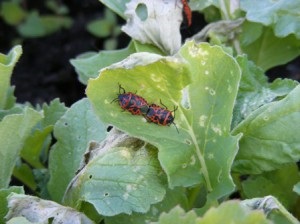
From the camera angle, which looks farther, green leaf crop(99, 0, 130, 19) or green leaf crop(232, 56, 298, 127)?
green leaf crop(99, 0, 130, 19)

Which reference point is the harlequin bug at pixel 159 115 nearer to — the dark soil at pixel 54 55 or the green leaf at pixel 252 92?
the green leaf at pixel 252 92

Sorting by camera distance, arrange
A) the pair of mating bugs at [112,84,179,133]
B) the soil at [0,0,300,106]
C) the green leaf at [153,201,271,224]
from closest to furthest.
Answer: the green leaf at [153,201,271,224], the pair of mating bugs at [112,84,179,133], the soil at [0,0,300,106]

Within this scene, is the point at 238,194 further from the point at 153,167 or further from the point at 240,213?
the point at 240,213

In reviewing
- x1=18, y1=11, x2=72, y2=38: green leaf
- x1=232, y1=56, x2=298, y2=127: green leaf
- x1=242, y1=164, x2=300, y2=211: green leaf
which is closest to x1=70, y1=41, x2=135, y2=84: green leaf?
x1=232, y1=56, x2=298, y2=127: green leaf

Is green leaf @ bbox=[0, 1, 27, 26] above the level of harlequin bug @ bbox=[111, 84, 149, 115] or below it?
below

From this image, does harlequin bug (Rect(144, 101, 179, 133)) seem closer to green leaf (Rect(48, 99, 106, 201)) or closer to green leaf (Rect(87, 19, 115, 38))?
green leaf (Rect(48, 99, 106, 201))

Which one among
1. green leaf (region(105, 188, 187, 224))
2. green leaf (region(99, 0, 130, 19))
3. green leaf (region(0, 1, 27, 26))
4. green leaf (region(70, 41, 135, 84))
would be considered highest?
green leaf (region(99, 0, 130, 19))

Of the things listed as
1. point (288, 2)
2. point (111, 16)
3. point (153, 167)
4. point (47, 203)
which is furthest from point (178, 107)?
point (111, 16)
